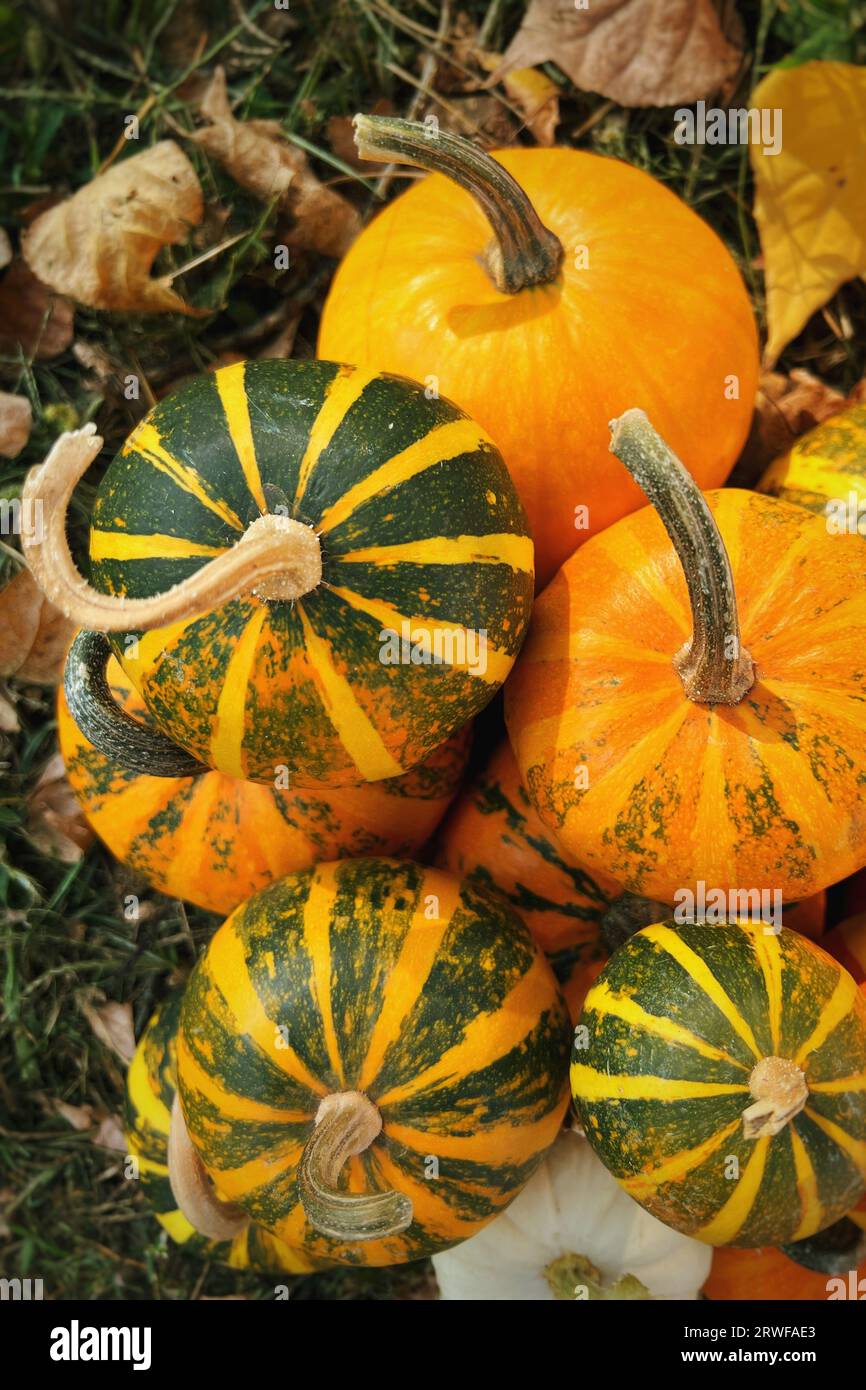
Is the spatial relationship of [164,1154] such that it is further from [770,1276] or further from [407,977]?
[770,1276]

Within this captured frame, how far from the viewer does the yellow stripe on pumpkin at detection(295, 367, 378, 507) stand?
147 centimetres

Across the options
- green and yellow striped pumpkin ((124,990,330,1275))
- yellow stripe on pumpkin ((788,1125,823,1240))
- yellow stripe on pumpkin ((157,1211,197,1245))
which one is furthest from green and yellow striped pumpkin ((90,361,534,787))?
yellow stripe on pumpkin ((157,1211,197,1245))

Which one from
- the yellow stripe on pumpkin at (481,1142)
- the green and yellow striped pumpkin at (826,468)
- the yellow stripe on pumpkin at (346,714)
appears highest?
the green and yellow striped pumpkin at (826,468)

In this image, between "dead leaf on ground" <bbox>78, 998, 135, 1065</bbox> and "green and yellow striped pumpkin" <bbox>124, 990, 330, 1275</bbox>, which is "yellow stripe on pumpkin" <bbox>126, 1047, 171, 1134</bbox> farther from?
"dead leaf on ground" <bbox>78, 998, 135, 1065</bbox>

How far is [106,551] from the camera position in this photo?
1.54 metres

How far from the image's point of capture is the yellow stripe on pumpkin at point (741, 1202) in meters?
1.48

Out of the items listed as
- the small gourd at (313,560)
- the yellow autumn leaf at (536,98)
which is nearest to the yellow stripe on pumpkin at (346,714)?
the small gourd at (313,560)

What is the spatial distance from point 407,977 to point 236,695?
1.44ft

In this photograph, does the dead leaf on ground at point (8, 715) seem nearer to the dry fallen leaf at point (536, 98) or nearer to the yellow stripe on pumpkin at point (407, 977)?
the yellow stripe on pumpkin at point (407, 977)

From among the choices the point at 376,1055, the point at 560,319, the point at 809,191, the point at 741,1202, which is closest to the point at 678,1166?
the point at 741,1202

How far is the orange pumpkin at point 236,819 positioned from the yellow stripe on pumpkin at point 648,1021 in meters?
0.43

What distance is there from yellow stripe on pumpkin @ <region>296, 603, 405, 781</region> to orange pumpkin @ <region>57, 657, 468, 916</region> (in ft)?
0.88
